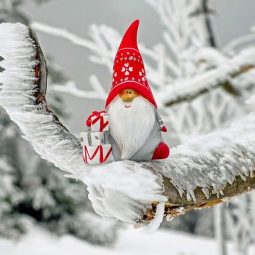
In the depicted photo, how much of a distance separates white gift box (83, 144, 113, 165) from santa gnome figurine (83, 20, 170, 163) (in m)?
0.01

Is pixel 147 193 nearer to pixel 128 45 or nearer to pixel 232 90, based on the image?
pixel 128 45

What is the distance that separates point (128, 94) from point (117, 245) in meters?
5.83

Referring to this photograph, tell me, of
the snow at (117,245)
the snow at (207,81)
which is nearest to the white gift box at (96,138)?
the snow at (207,81)

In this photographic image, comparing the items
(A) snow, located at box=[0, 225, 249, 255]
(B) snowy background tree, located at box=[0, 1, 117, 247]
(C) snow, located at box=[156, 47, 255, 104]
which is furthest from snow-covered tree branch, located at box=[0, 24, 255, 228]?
(B) snowy background tree, located at box=[0, 1, 117, 247]

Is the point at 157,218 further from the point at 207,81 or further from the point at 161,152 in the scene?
the point at 207,81

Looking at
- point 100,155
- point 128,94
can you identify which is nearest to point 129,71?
point 128,94

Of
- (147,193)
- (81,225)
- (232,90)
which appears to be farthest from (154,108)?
(81,225)

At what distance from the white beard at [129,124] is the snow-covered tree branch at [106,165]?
1.8 inches

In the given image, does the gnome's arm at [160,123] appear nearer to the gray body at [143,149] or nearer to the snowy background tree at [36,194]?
the gray body at [143,149]

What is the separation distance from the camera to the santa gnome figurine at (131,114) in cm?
54

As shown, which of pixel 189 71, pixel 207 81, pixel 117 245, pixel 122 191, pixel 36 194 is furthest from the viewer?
pixel 117 245

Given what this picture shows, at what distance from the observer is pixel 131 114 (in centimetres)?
55

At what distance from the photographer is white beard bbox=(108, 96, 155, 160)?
537 millimetres

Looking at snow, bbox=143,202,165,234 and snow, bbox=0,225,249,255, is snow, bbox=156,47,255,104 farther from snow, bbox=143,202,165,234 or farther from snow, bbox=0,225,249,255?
snow, bbox=0,225,249,255
